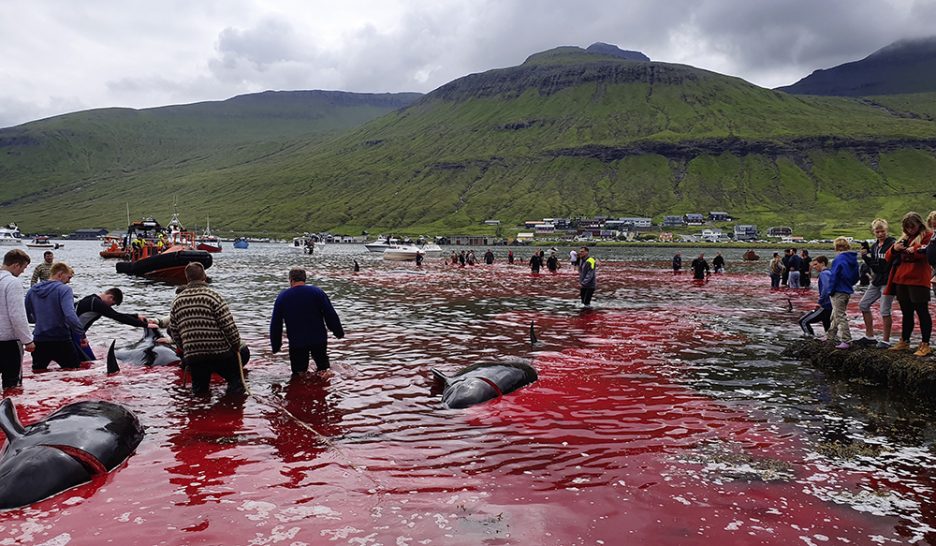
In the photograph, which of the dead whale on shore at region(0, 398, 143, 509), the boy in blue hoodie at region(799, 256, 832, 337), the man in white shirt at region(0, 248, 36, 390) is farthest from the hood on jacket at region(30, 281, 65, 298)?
the boy in blue hoodie at region(799, 256, 832, 337)

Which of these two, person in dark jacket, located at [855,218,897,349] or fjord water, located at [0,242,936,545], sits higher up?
person in dark jacket, located at [855,218,897,349]

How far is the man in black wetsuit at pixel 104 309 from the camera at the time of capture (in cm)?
1273

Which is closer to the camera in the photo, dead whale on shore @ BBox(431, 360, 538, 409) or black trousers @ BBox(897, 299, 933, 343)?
dead whale on shore @ BBox(431, 360, 538, 409)

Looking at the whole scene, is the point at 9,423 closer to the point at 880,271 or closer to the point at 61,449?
the point at 61,449

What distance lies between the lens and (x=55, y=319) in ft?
39.2

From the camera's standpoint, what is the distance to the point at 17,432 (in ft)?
24.3

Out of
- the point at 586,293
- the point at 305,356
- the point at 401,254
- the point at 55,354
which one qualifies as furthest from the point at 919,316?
the point at 401,254

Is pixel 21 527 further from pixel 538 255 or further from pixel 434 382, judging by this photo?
pixel 538 255

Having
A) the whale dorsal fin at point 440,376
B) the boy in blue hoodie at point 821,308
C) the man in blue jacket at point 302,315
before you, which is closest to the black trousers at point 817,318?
the boy in blue hoodie at point 821,308

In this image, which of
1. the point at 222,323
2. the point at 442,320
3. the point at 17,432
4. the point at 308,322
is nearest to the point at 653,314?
the point at 442,320

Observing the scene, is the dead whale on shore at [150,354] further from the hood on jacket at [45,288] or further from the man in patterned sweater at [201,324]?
the man in patterned sweater at [201,324]

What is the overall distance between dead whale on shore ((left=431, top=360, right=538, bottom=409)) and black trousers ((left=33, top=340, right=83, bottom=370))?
7.72 m

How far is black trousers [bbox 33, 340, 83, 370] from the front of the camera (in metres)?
12.1

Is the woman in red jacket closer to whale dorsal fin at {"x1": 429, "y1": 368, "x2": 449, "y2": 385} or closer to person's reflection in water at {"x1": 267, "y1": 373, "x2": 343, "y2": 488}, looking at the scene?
whale dorsal fin at {"x1": 429, "y1": 368, "x2": 449, "y2": 385}
